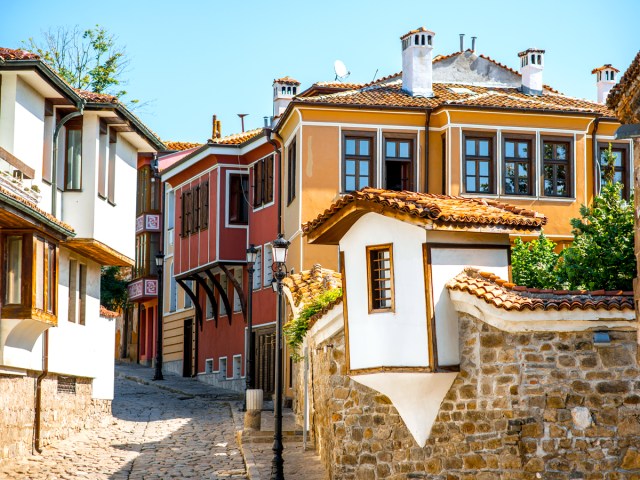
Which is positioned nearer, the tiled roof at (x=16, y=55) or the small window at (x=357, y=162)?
the tiled roof at (x=16, y=55)

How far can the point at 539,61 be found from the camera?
3316cm

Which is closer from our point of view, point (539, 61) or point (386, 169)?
point (386, 169)

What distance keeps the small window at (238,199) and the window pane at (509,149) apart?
28.6 feet

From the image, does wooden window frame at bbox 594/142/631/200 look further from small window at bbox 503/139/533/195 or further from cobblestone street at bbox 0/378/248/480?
cobblestone street at bbox 0/378/248/480

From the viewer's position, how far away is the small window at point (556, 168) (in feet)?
99.9

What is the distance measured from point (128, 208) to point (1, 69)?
6.43 m

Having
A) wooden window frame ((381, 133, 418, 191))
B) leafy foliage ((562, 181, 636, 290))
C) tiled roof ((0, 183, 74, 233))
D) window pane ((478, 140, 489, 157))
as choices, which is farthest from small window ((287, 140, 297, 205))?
leafy foliage ((562, 181, 636, 290))

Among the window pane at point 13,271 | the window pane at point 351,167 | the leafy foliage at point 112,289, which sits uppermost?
the window pane at point 351,167

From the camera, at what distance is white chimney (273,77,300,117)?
35938mm

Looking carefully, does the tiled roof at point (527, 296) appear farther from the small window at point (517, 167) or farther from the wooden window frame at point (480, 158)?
the small window at point (517, 167)

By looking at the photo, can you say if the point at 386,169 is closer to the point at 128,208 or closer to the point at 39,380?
the point at 128,208

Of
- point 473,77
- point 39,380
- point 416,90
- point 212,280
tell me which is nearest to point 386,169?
point 416,90

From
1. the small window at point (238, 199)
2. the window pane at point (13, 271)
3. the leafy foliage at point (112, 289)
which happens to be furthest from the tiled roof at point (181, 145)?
the window pane at point (13, 271)

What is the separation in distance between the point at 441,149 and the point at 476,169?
0.99 metres
